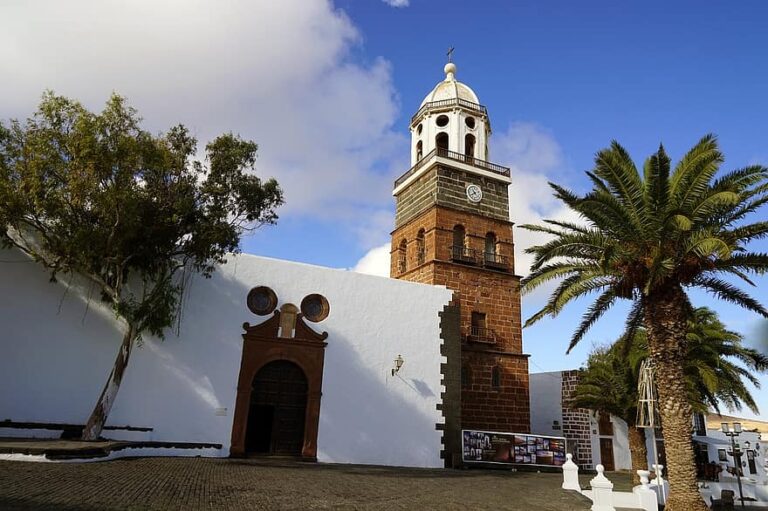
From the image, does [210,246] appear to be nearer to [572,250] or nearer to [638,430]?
[572,250]

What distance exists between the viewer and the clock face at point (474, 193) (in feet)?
77.8

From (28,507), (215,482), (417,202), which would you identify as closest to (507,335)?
(417,202)

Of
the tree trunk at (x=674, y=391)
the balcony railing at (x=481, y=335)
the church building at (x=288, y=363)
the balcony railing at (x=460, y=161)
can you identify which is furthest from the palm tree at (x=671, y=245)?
the balcony railing at (x=460, y=161)

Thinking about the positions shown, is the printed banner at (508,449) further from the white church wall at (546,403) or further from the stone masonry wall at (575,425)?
the white church wall at (546,403)

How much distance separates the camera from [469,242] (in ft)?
75.3

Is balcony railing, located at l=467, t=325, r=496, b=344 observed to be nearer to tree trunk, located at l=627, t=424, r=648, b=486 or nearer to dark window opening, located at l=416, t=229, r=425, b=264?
dark window opening, located at l=416, t=229, r=425, b=264

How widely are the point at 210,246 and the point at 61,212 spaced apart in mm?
3383

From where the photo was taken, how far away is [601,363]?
24.0m

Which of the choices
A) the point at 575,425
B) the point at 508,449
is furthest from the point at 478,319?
the point at 575,425

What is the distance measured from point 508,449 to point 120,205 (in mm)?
13923

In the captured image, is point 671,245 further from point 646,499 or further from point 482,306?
point 482,306

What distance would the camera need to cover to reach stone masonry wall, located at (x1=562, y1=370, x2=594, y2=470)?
2439cm

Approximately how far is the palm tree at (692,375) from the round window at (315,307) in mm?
8755

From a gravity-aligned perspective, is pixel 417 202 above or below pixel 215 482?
above
